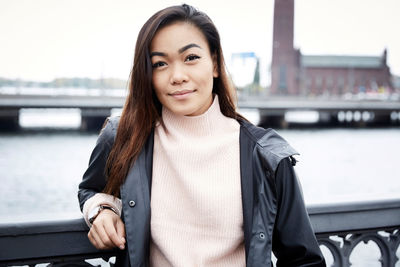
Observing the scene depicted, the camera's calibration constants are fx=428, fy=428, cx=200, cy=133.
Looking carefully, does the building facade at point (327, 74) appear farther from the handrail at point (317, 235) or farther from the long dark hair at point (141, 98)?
the long dark hair at point (141, 98)

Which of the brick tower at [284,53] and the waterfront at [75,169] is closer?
the waterfront at [75,169]

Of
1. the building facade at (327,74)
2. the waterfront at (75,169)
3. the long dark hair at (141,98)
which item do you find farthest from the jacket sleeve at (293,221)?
the building facade at (327,74)

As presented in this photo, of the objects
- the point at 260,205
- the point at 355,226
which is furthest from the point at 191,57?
the point at 355,226

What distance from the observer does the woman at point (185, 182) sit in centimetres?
145

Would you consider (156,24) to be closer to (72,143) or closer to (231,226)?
(231,226)

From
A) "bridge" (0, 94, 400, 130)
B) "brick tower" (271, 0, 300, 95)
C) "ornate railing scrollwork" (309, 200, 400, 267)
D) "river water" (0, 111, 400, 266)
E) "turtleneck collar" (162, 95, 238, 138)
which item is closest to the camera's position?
"turtleneck collar" (162, 95, 238, 138)

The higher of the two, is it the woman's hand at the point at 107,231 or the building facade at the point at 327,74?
the woman's hand at the point at 107,231

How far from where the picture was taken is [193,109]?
5.11ft

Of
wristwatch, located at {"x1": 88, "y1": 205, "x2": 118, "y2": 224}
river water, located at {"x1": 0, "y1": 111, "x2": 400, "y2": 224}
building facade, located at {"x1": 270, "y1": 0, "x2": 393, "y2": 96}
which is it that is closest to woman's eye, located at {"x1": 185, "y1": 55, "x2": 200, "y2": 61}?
wristwatch, located at {"x1": 88, "y1": 205, "x2": 118, "y2": 224}

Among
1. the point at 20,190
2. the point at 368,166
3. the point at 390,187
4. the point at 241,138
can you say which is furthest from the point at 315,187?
the point at 241,138

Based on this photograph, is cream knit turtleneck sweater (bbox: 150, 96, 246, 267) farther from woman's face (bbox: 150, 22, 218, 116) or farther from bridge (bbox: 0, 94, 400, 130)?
bridge (bbox: 0, 94, 400, 130)

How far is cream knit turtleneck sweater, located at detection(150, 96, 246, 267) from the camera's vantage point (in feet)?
4.89

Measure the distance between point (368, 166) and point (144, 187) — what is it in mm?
19064

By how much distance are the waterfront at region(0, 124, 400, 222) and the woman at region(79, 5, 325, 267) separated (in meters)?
6.63
